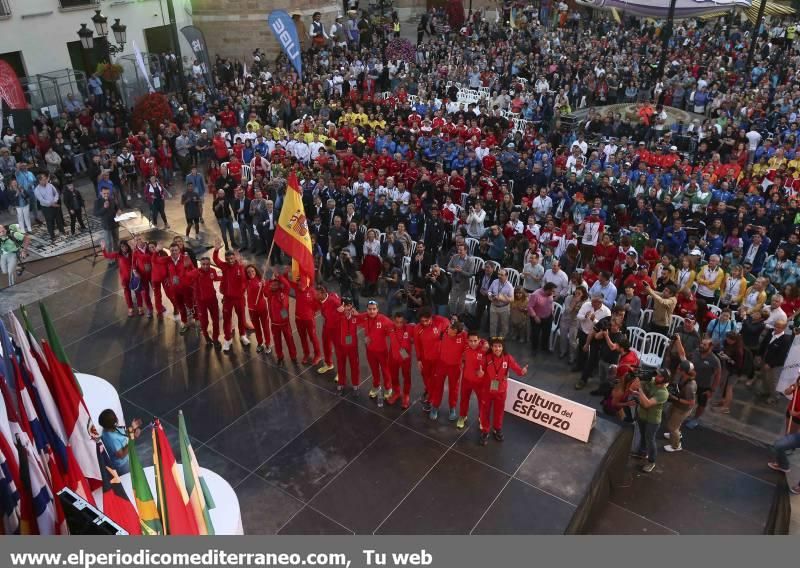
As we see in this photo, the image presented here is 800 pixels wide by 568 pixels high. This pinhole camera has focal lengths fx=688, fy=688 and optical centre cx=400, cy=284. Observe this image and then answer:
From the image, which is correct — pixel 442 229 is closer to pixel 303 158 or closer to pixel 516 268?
pixel 516 268

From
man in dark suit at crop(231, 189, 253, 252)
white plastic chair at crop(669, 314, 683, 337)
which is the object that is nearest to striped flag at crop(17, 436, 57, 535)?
white plastic chair at crop(669, 314, 683, 337)

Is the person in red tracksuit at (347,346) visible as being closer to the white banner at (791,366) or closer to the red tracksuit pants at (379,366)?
the red tracksuit pants at (379,366)

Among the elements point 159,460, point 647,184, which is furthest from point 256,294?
point 647,184

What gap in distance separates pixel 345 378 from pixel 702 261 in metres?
6.49

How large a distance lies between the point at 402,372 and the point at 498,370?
152 cm

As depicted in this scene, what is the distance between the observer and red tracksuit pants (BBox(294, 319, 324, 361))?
1057cm

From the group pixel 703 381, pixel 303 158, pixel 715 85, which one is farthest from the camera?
pixel 715 85

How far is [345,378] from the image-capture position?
1041 cm

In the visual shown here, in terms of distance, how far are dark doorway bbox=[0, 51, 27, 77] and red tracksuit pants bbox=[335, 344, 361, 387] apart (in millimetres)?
20055

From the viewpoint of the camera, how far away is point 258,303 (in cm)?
1066

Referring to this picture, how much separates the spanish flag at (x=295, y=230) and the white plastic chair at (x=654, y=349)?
16.7ft

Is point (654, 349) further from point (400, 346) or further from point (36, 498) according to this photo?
point (36, 498)

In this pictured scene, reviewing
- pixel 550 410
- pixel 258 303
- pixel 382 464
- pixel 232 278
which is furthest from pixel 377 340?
pixel 232 278

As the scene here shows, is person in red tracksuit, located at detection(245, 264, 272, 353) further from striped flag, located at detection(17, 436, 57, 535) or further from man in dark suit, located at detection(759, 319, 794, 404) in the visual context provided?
man in dark suit, located at detection(759, 319, 794, 404)
